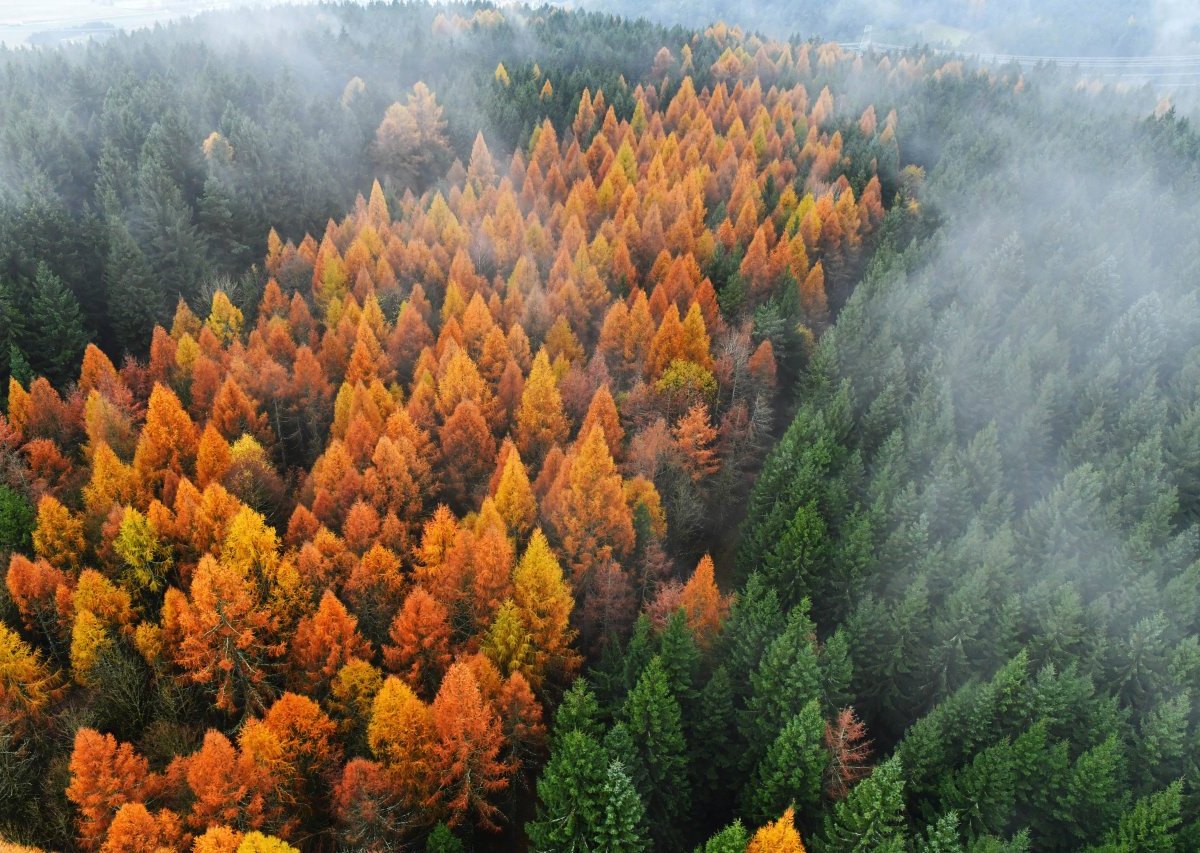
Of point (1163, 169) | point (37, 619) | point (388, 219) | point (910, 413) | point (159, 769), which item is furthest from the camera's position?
point (1163, 169)

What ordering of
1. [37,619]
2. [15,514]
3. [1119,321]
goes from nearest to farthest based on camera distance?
[37,619] < [15,514] < [1119,321]

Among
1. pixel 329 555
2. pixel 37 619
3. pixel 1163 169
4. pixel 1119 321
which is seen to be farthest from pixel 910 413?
pixel 1163 169

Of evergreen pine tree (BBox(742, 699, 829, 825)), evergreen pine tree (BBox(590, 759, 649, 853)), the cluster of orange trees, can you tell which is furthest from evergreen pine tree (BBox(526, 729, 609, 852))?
evergreen pine tree (BBox(742, 699, 829, 825))

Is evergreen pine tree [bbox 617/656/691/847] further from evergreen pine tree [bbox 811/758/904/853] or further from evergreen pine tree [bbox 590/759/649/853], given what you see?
evergreen pine tree [bbox 811/758/904/853]

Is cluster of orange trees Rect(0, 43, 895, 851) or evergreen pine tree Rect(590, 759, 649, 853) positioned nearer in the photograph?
evergreen pine tree Rect(590, 759, 649, 853)

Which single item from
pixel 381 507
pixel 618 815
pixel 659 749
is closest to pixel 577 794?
pixel 618 815

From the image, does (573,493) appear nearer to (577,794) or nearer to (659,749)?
(659,749)

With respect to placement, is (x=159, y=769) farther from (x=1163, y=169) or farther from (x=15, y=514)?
(x=1163, y=169)

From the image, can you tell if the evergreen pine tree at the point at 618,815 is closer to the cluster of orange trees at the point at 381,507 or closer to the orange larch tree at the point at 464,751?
the orange larch tree at the point at 464,751
